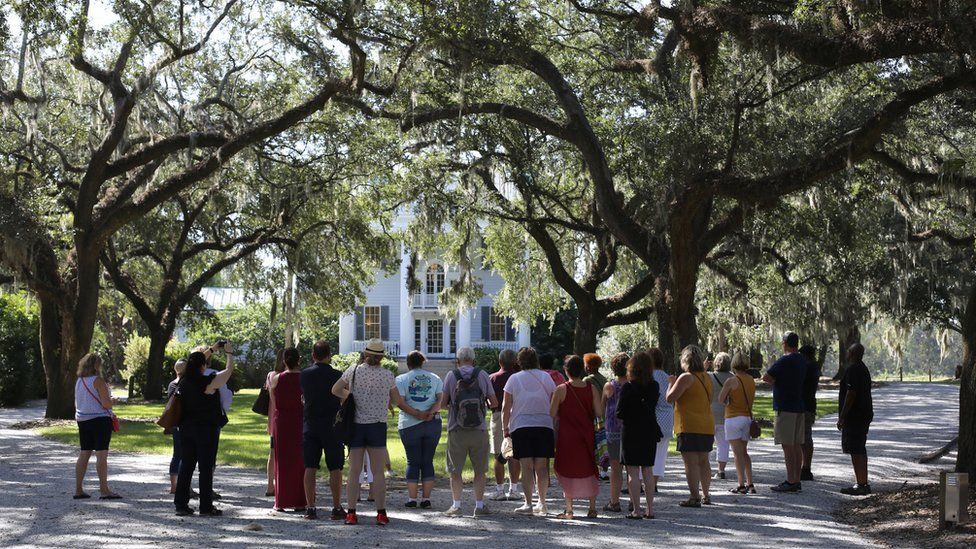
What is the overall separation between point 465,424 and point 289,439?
5.58ft

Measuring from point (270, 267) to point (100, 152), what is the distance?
11.2 meters

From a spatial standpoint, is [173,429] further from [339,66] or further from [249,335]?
[249,335]

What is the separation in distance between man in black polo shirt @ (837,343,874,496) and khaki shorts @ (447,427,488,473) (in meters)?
4.25

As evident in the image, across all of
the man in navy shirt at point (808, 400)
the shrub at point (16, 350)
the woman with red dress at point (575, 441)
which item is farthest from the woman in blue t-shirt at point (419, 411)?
the shrub at point (16, 350)

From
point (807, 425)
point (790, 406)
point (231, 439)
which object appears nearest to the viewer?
point (790, 406)

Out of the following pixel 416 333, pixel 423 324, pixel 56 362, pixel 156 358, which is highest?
pixel 423 324

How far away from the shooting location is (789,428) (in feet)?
39.2

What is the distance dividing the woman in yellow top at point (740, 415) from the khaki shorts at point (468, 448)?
2931mm

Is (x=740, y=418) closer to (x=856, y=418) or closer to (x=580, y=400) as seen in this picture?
(x=856, y=418)

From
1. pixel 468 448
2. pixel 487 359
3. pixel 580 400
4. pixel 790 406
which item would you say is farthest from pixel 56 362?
pixel 487 359

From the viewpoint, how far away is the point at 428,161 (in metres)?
23.1

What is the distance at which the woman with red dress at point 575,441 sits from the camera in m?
9.95

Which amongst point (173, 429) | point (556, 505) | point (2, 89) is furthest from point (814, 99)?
point (2, 89)

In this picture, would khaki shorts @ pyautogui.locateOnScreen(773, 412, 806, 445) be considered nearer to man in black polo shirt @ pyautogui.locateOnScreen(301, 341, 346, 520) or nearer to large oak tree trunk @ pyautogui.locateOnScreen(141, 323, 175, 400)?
man in black polo shirt @ pyautogui.locateOnScreen(301, 341, 346, 520)
